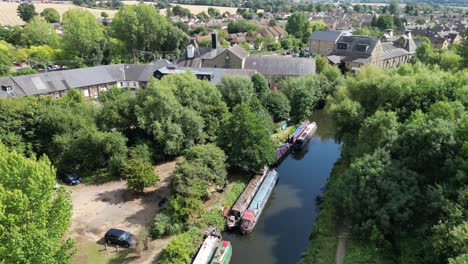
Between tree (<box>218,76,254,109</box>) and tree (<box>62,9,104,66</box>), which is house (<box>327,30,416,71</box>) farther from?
tree (<box>62,9,104,66</box>)

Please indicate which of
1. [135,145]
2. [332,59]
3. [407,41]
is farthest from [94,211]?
[407,41]

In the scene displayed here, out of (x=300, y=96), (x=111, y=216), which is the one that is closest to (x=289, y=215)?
(x=111, y=216)

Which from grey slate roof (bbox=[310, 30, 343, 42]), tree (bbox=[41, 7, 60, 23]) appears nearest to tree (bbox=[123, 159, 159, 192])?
grey slate roof (bbox=[310, 30, 343, 42])

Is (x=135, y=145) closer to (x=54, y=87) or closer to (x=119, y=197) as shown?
(x=119, y=197)

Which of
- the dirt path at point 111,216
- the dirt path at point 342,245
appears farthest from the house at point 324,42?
→ the dirt path at point 342,245

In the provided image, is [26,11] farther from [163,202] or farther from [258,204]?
[258,204]

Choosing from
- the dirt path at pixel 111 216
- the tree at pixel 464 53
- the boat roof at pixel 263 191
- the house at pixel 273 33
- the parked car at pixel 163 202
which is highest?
the tree at pixel 464 53

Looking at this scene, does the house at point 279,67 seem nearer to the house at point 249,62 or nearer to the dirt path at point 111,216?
the house at point 249,62
